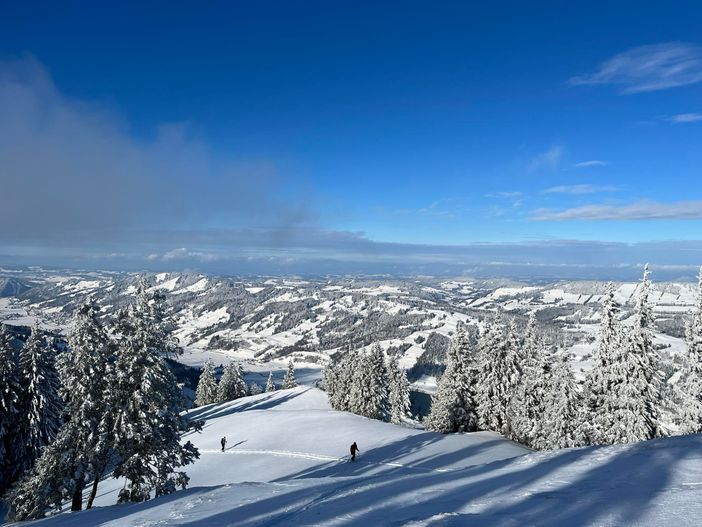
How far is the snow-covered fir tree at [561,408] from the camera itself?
2814 cm

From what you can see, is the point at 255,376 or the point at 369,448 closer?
the point at 369,448

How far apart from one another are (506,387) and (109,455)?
29.4 m

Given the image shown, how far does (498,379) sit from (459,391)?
450cm

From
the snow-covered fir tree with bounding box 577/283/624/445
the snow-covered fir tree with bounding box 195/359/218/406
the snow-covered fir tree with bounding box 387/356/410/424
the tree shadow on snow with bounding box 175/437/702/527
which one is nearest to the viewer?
the tree shadow on snow with bounding box 175/437/702/527

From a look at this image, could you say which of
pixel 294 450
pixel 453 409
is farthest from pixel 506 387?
pixel 294 450

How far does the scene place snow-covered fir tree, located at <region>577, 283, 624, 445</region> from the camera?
2658 cm

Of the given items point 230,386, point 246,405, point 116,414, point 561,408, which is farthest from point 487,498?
point 230,386

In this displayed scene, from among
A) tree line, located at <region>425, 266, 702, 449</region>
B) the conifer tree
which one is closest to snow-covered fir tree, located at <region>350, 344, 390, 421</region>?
the conifer tree

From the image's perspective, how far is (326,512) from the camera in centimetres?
1036

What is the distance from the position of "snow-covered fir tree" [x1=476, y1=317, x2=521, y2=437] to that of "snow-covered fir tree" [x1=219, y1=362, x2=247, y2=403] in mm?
60892

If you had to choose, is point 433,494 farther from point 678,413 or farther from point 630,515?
point 678,413

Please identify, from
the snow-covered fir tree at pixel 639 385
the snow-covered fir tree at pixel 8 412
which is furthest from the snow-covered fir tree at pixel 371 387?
the snow-covered fir tree at pixel 8 412

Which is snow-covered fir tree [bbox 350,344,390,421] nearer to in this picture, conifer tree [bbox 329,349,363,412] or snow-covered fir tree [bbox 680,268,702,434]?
conifer tree [bbox 329,349,363,412]

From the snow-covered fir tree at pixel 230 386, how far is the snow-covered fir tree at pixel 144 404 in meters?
68.5
